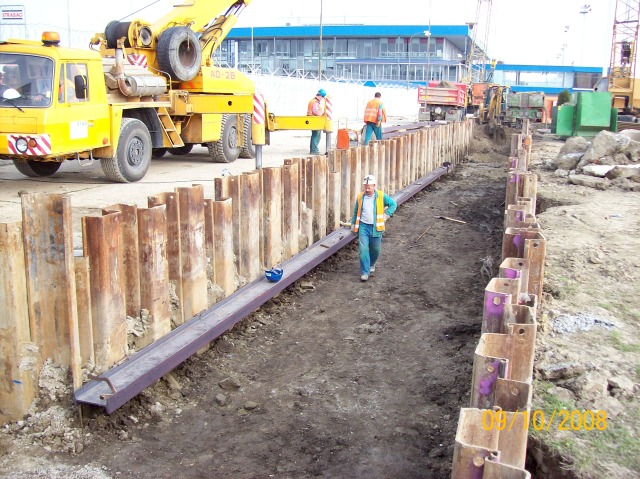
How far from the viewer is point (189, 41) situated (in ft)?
45.2

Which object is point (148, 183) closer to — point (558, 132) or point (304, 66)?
point (558, 132)

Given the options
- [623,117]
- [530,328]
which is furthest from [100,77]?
[623,117]

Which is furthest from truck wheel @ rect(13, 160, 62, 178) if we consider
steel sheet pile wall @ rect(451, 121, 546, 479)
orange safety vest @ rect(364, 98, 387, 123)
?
steel sheet pile wall @ rect(451, 121, 546, 479)

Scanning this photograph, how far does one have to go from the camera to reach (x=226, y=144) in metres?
15.1

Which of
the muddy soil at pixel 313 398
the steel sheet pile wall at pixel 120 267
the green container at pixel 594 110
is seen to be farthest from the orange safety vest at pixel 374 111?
the steel sheet pile wall at pixel 120 267

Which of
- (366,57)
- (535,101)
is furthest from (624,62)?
(366,57)

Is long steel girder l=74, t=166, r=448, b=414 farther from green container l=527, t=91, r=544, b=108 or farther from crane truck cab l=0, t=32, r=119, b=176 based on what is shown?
green container l=527, t=91, r=544, b=108

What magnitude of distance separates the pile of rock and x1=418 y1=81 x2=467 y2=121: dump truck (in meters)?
18.5

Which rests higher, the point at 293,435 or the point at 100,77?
the point at 100,77

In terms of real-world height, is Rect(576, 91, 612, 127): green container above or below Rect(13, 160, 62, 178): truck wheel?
above

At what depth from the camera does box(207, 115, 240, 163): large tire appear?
49.0 ft

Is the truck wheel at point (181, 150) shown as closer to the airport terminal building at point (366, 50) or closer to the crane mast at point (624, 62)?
the crane mast at point (624, 62)

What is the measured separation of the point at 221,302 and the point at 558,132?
67.3ft
